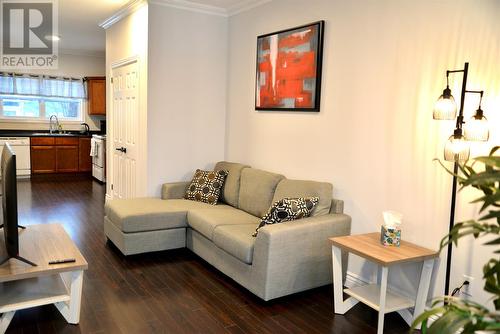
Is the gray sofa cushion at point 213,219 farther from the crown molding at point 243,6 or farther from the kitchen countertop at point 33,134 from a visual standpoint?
the kitchen countertop at point 33,134

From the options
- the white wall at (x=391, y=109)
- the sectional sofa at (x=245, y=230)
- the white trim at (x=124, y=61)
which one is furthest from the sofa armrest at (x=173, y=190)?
the white trim at (x=124, y=61)

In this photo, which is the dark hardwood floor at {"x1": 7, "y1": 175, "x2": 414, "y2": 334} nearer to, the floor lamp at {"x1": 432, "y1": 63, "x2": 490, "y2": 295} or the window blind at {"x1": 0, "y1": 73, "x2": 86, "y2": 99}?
the floor lamp at {"x1": 432, "y1": 63, "x2": 490, "y2": 295}

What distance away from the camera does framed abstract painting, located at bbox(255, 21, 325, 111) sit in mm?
3536

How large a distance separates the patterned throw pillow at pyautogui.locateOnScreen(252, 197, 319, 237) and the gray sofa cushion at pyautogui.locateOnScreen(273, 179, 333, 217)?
96 mm

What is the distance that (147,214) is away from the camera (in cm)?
371

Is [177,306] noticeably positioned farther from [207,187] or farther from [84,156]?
[84,156]

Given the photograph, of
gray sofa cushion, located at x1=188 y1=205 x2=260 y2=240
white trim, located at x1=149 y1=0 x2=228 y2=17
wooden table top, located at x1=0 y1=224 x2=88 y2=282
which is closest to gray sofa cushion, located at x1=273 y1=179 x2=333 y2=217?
gray sofa cushion, located at x1=188 y1=205 x2=260 y2=240

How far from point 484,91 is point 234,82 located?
2.87m

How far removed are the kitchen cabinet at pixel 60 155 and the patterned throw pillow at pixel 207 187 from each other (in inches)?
186

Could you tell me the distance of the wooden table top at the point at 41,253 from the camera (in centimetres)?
227

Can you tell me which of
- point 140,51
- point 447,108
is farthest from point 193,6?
point 447,108

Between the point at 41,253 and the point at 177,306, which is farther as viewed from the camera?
the point at 177,306

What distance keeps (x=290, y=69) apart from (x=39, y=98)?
641 centimetres

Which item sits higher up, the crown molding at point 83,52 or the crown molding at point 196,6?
the crown molding at point 83,52
